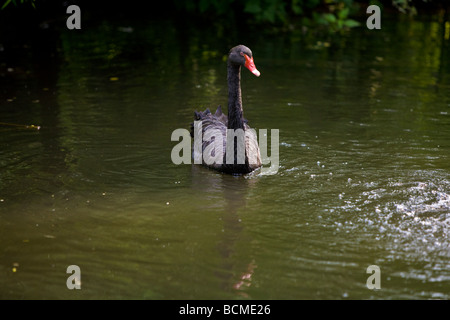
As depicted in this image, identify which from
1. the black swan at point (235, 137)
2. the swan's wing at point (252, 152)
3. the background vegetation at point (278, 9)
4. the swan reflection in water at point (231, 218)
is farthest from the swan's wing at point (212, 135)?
the background vegetation at point (278, 9)

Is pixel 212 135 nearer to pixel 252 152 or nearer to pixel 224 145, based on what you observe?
pixel 224 145

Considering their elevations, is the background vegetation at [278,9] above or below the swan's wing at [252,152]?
above

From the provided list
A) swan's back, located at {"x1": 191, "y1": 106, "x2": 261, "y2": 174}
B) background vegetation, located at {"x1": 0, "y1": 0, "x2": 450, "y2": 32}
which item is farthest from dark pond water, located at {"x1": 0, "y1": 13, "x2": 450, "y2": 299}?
background vegetation, located at {"x1": 0, "y1": 0, "x2": 450, "y2": 32}

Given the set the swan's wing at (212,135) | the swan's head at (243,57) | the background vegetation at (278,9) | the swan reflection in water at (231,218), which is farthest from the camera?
the background vegetation at (278,9)

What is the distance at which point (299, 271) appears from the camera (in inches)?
172

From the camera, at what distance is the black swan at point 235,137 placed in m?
6.30

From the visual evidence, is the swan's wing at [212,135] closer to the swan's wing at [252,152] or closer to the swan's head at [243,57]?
the swan's wing at [252,152]

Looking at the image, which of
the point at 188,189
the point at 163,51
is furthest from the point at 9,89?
the point at 188,189

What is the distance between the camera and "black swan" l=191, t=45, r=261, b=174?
6301 mm

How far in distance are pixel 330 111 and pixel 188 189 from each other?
11.1 ft

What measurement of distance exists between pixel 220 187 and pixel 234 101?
959 mm

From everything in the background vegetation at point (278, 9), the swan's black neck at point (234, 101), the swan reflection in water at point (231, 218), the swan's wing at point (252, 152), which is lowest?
the swan reflection in water at point (231, 218)

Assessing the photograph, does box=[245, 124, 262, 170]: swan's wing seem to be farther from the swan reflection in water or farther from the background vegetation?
the background vegetation

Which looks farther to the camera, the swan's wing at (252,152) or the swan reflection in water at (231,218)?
the swan's wing at (252,152)
